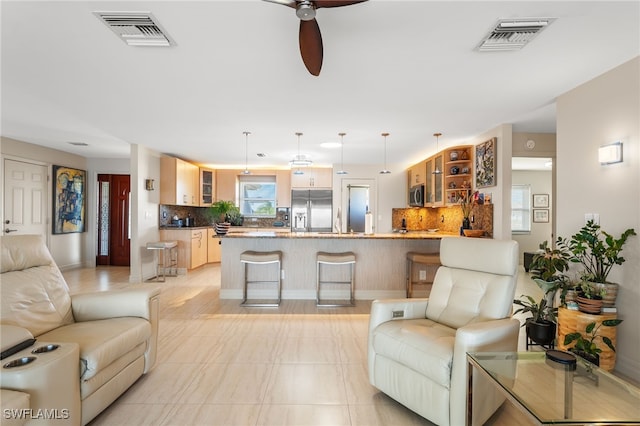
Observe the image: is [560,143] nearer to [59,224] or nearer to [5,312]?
[5,312]

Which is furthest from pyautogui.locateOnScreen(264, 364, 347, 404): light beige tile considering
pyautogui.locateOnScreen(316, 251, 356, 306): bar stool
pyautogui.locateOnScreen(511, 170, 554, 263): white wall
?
pyautogui.locateOnScreen(511, 170, 554, 263): white wall

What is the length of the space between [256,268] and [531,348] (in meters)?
3.41

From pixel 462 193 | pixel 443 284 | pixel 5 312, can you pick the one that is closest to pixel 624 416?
pixel 443 284

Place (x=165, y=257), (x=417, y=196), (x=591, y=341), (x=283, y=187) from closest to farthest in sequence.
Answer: (x=591, y=341) < (x=165, y=257) < (x=417, y=196) < (x=283, y=187)

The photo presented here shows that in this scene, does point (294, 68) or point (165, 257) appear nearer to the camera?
point (294, 68)

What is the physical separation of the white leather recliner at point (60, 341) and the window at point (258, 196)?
5.94 metres

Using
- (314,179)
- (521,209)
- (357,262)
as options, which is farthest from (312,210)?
(521,209)

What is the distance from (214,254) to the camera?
7648mm

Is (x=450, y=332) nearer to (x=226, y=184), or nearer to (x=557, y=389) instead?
(x=557, y=389)

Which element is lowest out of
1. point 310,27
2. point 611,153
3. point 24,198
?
point 24,198

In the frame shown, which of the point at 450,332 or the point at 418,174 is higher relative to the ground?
the point at 418,174

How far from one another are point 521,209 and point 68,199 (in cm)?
1077

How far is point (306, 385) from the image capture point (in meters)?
2.30

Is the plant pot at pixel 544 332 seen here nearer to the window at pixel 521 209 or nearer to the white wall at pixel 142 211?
the white wall at pixel 142 211
